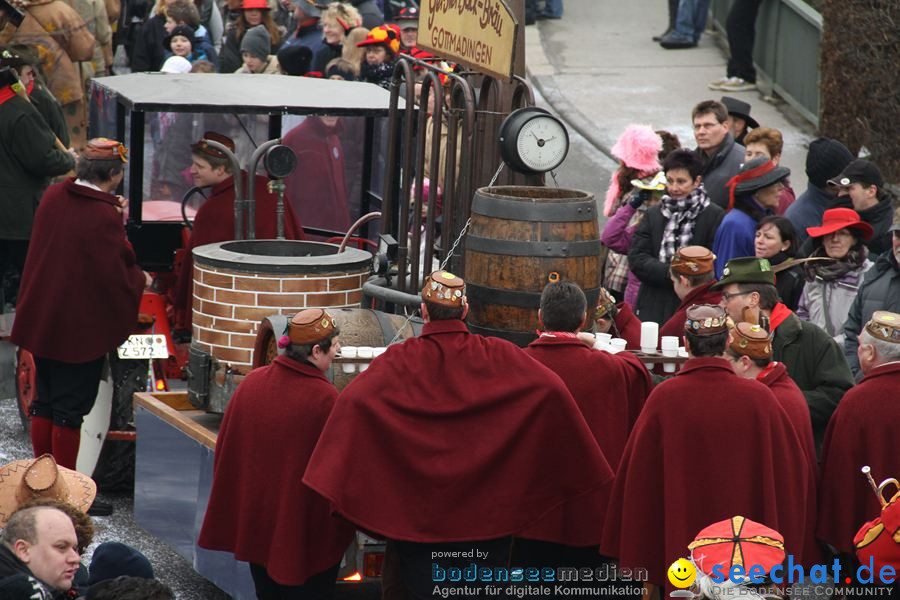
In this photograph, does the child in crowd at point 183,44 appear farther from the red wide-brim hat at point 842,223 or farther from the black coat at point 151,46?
the red wide-brim hat at point 842,223

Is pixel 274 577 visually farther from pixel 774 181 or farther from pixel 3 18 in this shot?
pixel 3 18

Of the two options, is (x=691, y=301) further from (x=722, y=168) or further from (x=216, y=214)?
(x=216, y=214)

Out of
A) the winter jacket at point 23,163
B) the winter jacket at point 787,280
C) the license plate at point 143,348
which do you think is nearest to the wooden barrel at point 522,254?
the winter jacket at point 787,280

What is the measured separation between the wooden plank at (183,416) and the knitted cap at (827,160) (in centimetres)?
369

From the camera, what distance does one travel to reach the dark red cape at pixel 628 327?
7266 mm

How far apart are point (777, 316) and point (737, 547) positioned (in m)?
2.21

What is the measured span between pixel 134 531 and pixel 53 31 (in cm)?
649

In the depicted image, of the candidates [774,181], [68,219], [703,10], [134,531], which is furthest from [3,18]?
[703,10]

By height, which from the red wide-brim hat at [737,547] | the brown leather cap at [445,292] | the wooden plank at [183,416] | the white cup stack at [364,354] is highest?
the brown leather cap at [445,292]

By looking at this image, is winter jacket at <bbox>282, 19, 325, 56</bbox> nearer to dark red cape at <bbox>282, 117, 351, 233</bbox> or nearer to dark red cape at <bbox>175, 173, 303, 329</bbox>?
dark red cape at <bbox>282, 117, 351, 233</bbox>

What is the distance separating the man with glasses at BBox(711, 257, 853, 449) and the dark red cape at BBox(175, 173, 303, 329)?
104 inches

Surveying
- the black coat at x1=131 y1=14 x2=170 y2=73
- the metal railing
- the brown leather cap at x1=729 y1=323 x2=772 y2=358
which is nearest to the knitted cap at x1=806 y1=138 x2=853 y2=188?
the brown leather cap at x1=729 y1=323 x2=772 y2=358

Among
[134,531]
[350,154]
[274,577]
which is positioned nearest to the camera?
[274,577]

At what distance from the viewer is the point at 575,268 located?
678 centimetres
